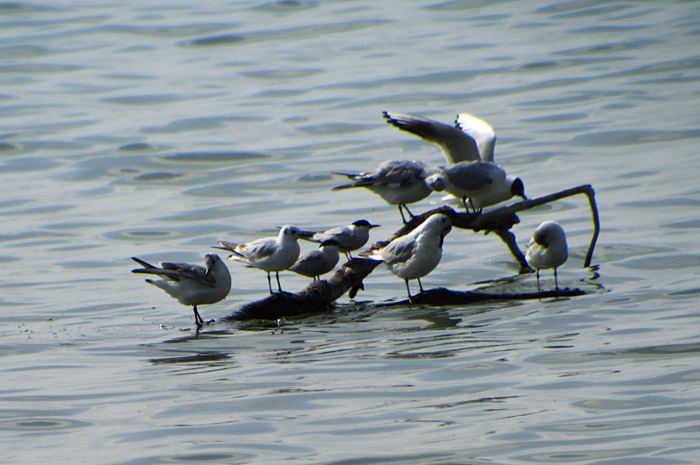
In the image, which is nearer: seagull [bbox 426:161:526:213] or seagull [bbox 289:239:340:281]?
seagull [bbox 289:239:340:281]

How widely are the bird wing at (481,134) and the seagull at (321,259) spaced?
2.87m

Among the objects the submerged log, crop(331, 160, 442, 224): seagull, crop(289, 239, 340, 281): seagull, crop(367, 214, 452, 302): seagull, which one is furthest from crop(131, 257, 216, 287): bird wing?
crop(331, 160, 442, 224): seagull

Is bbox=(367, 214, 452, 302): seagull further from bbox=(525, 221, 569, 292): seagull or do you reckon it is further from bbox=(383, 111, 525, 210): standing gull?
bbox=(383, 111, 525, 210): standing gull

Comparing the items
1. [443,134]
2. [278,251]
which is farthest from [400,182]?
[278,251]

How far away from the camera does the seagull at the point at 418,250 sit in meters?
9.72

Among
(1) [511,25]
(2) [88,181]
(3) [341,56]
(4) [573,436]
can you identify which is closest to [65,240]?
(2) [88,181]

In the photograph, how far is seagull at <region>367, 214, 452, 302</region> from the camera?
31.9 ft

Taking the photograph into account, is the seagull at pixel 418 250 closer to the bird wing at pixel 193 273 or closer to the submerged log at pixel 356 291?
the submerged log at pixel 356 291

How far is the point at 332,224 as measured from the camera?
14.6 metres

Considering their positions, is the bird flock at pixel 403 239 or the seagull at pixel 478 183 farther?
the seagull at pixel 478 183

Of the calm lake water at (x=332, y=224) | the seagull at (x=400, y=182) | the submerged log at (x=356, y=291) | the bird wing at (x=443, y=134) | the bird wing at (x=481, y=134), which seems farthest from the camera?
the bird wing at (x=481, y=134)

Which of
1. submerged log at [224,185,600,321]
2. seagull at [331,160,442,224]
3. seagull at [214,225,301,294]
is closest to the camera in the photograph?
submerged log at [224,185,600,321]

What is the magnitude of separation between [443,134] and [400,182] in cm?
90

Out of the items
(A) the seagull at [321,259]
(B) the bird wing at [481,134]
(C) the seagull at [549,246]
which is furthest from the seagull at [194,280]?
(B) the bird wing at [481,134]
